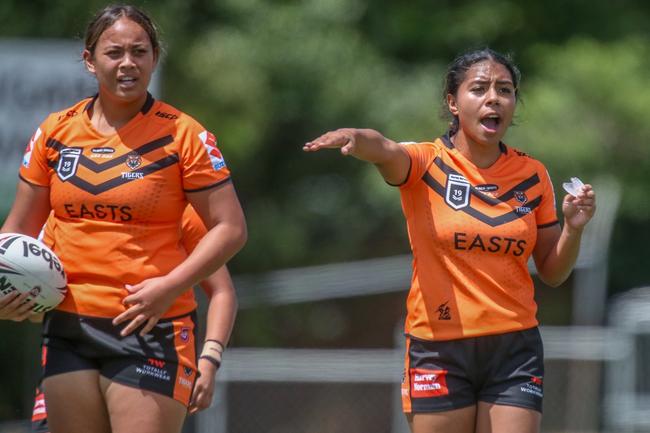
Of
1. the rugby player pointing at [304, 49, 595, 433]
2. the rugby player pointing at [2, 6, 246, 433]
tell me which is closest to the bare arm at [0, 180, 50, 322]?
the rugby player pointing at [2, 6, 246, 433]

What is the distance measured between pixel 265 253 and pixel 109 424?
8.03 metres

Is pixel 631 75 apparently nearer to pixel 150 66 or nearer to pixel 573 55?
pixel 573 55

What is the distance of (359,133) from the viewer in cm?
424

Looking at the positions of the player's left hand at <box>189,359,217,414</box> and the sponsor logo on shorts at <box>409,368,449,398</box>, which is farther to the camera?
the sponsor logo on shorts at <box>409,368,449,398</box>

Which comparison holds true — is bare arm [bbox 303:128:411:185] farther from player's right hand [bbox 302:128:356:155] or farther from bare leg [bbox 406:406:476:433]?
bare leg [bbox 406:406:476:433]

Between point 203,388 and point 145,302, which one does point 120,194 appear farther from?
point 203,388

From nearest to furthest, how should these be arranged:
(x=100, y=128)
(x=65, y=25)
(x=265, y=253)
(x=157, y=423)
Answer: (x=157, y=423) < (x=100, y=128) < (x=65, y=25) < (x=265, y=253)

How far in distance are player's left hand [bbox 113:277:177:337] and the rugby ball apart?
0.75 feet

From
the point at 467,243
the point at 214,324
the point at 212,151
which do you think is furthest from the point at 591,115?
the point at 212,151

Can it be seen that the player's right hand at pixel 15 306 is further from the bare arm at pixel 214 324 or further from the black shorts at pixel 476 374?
the black shorts at pixel 476 374

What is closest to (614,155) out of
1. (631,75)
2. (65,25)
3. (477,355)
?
(631,75)

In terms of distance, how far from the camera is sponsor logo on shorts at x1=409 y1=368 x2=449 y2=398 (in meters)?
4.33

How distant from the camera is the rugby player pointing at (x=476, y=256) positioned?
14.2ft

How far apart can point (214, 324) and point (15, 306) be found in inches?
30.5
